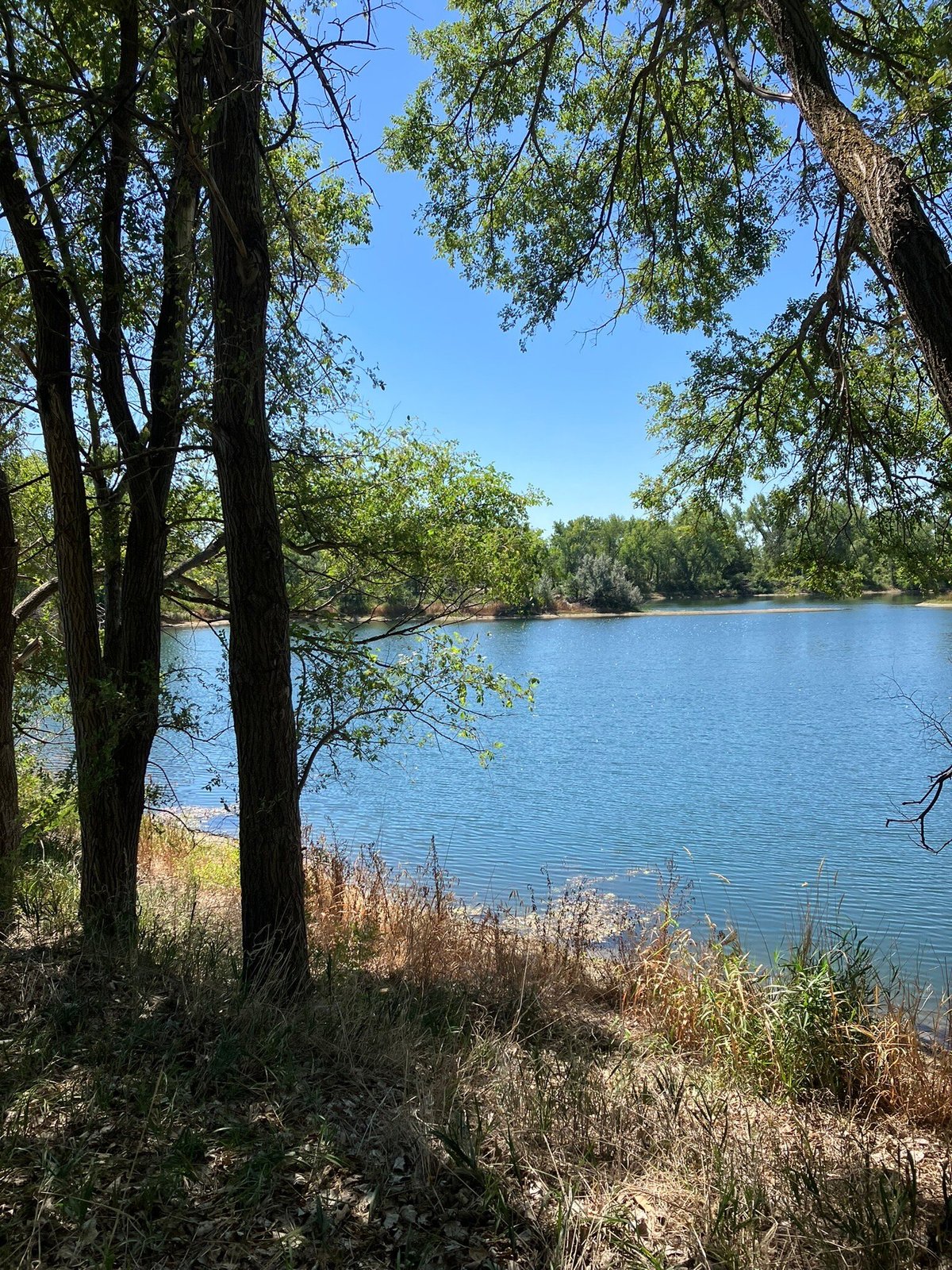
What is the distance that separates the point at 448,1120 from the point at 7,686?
13.9 ft

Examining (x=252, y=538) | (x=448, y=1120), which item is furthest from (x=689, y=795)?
(x=448, y=1120)

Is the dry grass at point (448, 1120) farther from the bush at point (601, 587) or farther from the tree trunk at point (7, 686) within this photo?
the bush at point (601, 587)

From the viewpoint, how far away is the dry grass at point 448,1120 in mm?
2465

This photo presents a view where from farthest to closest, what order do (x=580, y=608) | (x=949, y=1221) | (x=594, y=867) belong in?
1. (x=580, y=608)
2. (x=594, y=867)
3. (x=949, y=1221)

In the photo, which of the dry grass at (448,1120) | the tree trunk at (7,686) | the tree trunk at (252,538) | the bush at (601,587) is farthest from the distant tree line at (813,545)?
the bush at (601,587)

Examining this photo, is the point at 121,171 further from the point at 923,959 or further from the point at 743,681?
the point at 743,681

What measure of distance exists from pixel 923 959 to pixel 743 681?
22438 mm

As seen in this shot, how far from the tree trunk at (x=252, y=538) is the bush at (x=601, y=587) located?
7173 cm

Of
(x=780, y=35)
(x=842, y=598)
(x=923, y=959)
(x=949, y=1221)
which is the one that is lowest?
(x=923, y=959)

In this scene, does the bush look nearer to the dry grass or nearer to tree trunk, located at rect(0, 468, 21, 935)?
tree trunk, located at rect(0, 468, 21, 935)

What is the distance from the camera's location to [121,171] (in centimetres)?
535

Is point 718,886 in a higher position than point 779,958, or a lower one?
lower

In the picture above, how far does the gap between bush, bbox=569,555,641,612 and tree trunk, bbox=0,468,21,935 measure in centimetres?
7124

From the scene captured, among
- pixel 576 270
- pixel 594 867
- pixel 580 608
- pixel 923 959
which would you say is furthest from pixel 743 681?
pixel 580 608
